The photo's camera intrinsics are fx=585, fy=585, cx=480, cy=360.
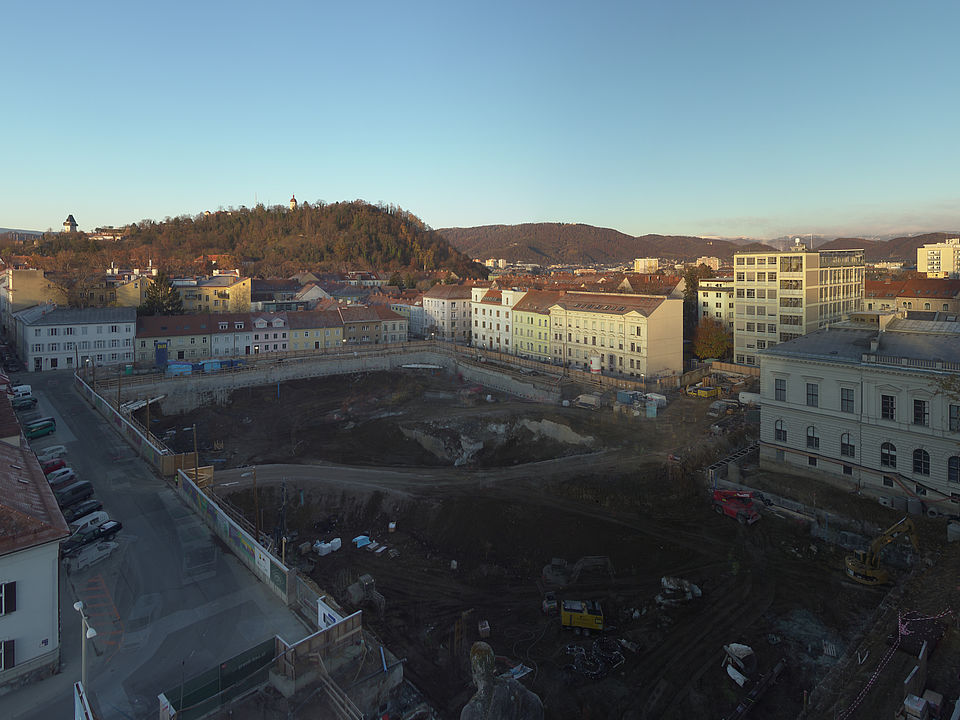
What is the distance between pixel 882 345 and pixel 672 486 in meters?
11.1

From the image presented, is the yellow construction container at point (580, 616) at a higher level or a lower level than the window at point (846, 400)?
lower

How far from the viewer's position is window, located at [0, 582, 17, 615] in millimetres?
12391

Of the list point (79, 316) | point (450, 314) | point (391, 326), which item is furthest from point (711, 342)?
point (79, 316)

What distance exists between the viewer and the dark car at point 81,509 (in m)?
20.3

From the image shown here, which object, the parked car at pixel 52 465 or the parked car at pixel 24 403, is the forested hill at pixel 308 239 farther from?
the parked car at pixel 52 465

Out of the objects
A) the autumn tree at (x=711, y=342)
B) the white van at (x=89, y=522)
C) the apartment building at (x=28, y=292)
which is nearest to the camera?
the white van at (x=89, y=522)

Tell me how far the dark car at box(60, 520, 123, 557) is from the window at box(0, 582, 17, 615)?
587 cm

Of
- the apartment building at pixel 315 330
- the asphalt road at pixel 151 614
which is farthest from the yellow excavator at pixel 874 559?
the apartment building at pixel 315 330

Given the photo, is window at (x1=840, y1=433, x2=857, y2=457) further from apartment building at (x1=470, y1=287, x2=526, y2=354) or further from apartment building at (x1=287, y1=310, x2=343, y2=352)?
apartment building at (x1=287, y1=310, x2=343, y2=352)

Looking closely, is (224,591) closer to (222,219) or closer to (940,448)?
(940,448)

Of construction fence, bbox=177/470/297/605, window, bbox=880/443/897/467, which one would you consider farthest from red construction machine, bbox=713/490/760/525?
construction fence, bbox=177/470/297/605

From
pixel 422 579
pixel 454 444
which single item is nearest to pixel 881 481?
pixel 422 579

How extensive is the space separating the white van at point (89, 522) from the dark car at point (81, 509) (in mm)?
533

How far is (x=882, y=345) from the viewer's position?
25953 mm
